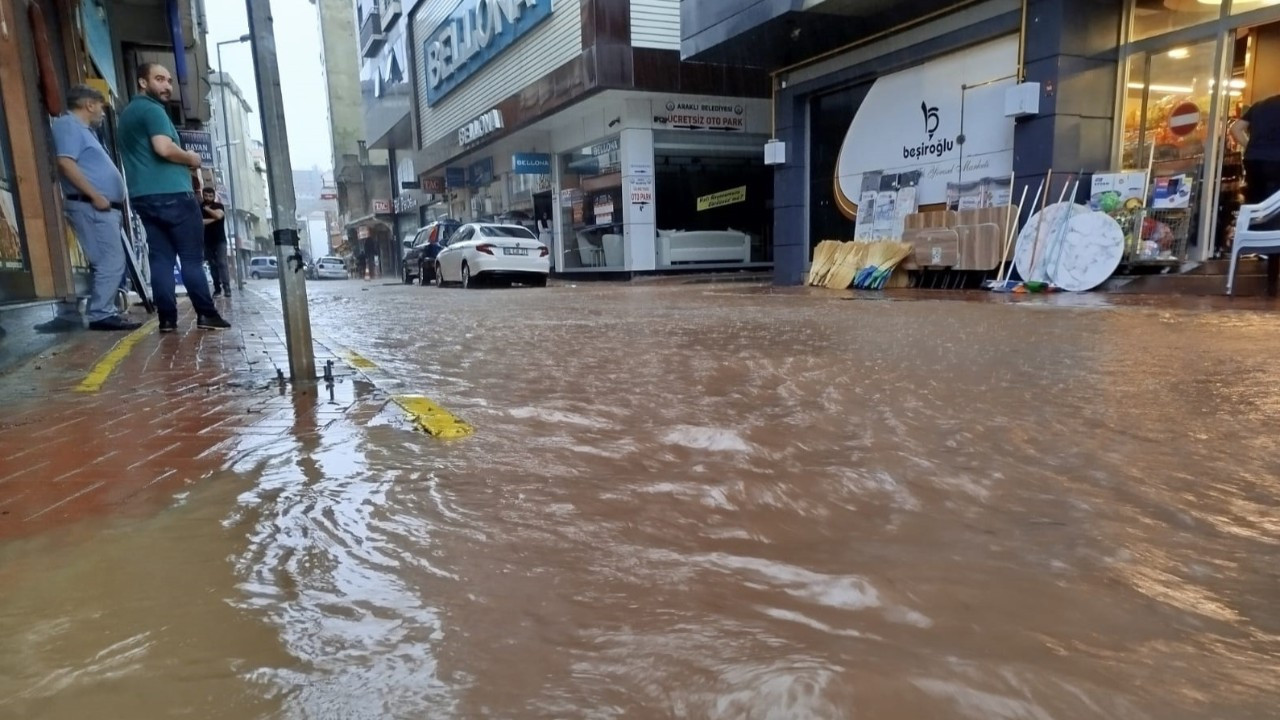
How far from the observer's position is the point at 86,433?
2891 mm

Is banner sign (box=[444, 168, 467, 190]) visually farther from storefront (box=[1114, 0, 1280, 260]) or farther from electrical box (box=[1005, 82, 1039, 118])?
storefront (box=[1114, 0, 1280, 260])

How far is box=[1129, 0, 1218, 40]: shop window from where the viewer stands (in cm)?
853

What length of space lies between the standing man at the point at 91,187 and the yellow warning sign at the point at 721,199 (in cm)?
1378

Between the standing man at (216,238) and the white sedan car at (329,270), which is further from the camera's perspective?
the white sedan car at (329,270)

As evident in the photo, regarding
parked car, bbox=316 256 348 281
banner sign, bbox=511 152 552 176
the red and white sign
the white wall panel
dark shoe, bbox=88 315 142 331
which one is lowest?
parked car, bbox=316 256 348 281

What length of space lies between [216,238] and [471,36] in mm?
11287

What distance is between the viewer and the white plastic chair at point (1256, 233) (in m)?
6.86

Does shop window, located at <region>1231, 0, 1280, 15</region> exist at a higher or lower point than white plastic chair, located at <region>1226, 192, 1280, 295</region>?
higher

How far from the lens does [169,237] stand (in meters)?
5.87

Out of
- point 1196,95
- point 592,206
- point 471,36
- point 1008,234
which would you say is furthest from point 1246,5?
point 471,36

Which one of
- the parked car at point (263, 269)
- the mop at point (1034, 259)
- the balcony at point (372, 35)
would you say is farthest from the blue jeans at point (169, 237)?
the parked car at point (263, 269)

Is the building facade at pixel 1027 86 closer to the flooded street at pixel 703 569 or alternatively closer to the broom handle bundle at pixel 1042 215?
the broom handle bundle at pixel 1042 215

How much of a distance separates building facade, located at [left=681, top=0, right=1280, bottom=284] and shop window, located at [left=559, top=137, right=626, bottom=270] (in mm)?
5352

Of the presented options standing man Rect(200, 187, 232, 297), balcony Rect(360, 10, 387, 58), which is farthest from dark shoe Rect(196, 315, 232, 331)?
balcony Rect(360, 10, 387, 58)
